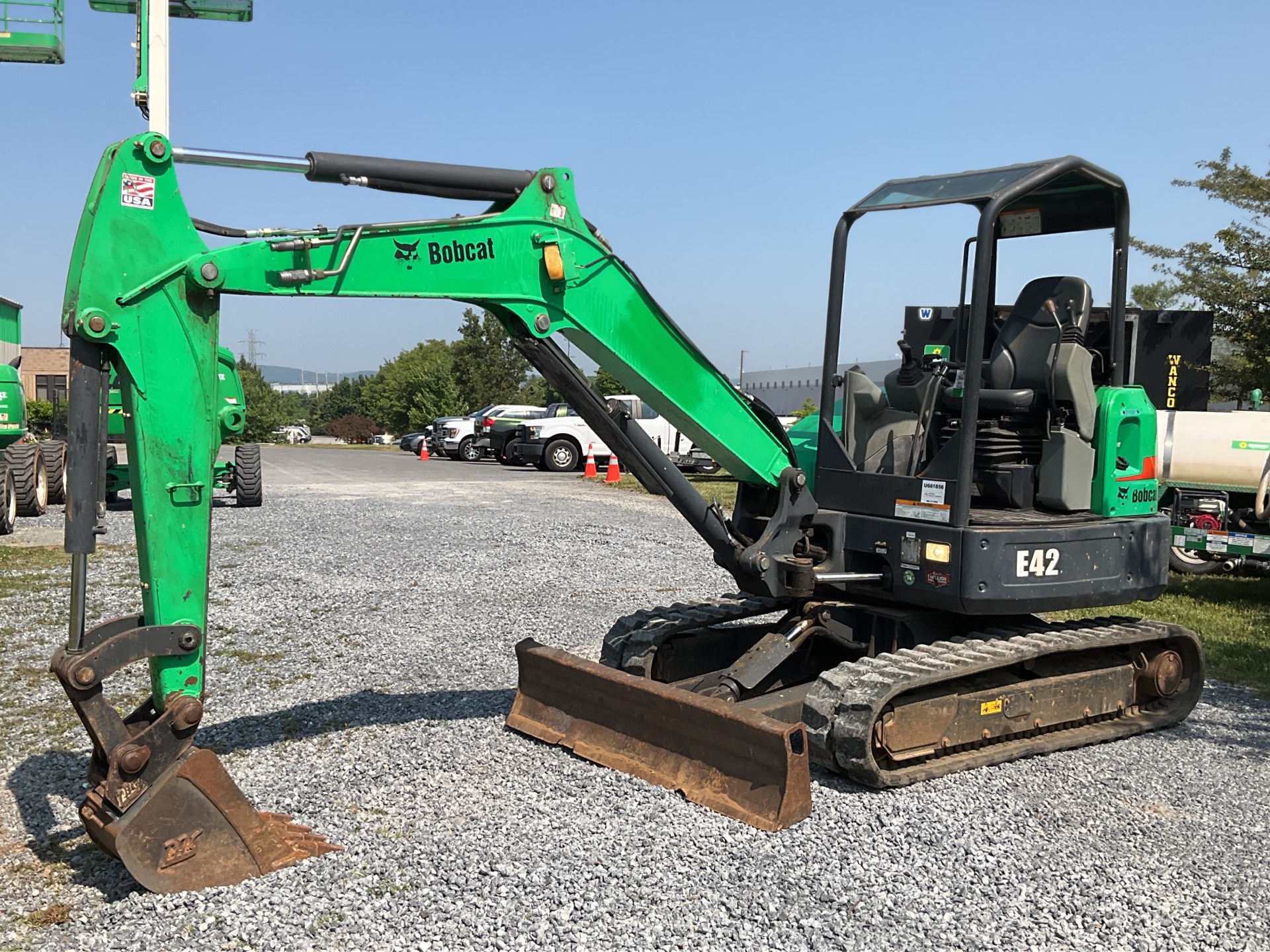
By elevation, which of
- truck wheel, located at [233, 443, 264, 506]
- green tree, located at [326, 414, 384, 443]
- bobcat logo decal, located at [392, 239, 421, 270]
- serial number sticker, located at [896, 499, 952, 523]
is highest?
bobcat logo decal, located at [392, 239, 421, 270]

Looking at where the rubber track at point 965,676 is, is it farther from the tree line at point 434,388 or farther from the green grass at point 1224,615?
the tree line at point 434,388

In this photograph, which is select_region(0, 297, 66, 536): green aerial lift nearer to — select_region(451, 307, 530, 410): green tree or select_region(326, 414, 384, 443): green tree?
select_region(451, 307, 530, 410): green tree

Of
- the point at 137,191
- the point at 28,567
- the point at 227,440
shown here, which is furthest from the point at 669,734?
the point at 28,567

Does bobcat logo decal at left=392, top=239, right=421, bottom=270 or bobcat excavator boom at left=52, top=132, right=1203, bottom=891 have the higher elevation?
bobcat logo decal at left=392, top=239, right=421, bottom=270

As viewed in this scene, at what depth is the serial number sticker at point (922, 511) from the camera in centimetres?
597

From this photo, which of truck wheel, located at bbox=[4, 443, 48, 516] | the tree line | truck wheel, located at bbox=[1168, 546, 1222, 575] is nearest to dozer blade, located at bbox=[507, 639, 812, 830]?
truck wheel, located at bbox=[1168, 546, 1222, 575]

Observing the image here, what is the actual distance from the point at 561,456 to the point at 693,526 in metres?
22.7

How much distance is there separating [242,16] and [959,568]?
12.0 m

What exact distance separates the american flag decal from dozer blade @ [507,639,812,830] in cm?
328

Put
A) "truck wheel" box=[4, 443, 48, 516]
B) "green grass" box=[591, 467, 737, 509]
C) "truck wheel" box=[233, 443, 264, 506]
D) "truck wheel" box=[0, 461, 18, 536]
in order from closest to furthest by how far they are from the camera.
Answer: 1. "truck wheel" box=[0, 461, 18, 536]
2. "truck wheel" box=[4, 443, 48, 516]
3. "truck wheel" box=[233, 443, 264, 506]
4. "green grass" box=[591, 467, 737, 509]

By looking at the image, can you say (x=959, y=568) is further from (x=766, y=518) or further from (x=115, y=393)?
(x=115, y=393)

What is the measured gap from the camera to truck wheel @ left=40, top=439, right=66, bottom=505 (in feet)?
58.4

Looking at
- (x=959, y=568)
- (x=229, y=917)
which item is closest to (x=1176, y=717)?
(x=959, y=568)

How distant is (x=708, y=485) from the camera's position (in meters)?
24.3
